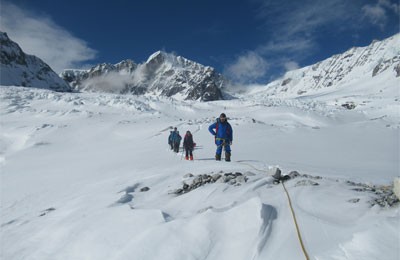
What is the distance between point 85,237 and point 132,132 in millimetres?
24486

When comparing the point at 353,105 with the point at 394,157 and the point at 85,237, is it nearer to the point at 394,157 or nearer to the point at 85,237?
the point at 394,157

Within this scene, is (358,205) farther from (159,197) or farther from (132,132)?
(132,132)

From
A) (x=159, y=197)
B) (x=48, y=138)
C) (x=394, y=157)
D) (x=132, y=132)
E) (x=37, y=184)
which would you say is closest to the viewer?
(x=159, y=197)

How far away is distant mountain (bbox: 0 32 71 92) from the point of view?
97688 mm

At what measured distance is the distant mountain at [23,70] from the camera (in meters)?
97.7

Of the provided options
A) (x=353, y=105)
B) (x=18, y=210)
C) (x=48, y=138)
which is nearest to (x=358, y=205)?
(x=18, y=210)

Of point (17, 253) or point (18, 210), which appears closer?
point (17, 253)

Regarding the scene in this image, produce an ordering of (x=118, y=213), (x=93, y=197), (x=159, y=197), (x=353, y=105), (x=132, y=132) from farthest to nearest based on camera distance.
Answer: (x=353, y=105) < (x=132, y=132) < (x=93, y=197) < (x=159, y=197) < (x=118, y=213)

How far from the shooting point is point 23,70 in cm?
10444

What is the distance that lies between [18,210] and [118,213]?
10.4 feet

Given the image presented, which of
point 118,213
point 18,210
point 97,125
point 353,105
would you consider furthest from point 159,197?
point 353,105

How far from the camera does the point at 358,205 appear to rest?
14.5ft

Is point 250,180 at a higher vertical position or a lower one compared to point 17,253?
higher

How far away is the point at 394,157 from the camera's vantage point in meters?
13.2
